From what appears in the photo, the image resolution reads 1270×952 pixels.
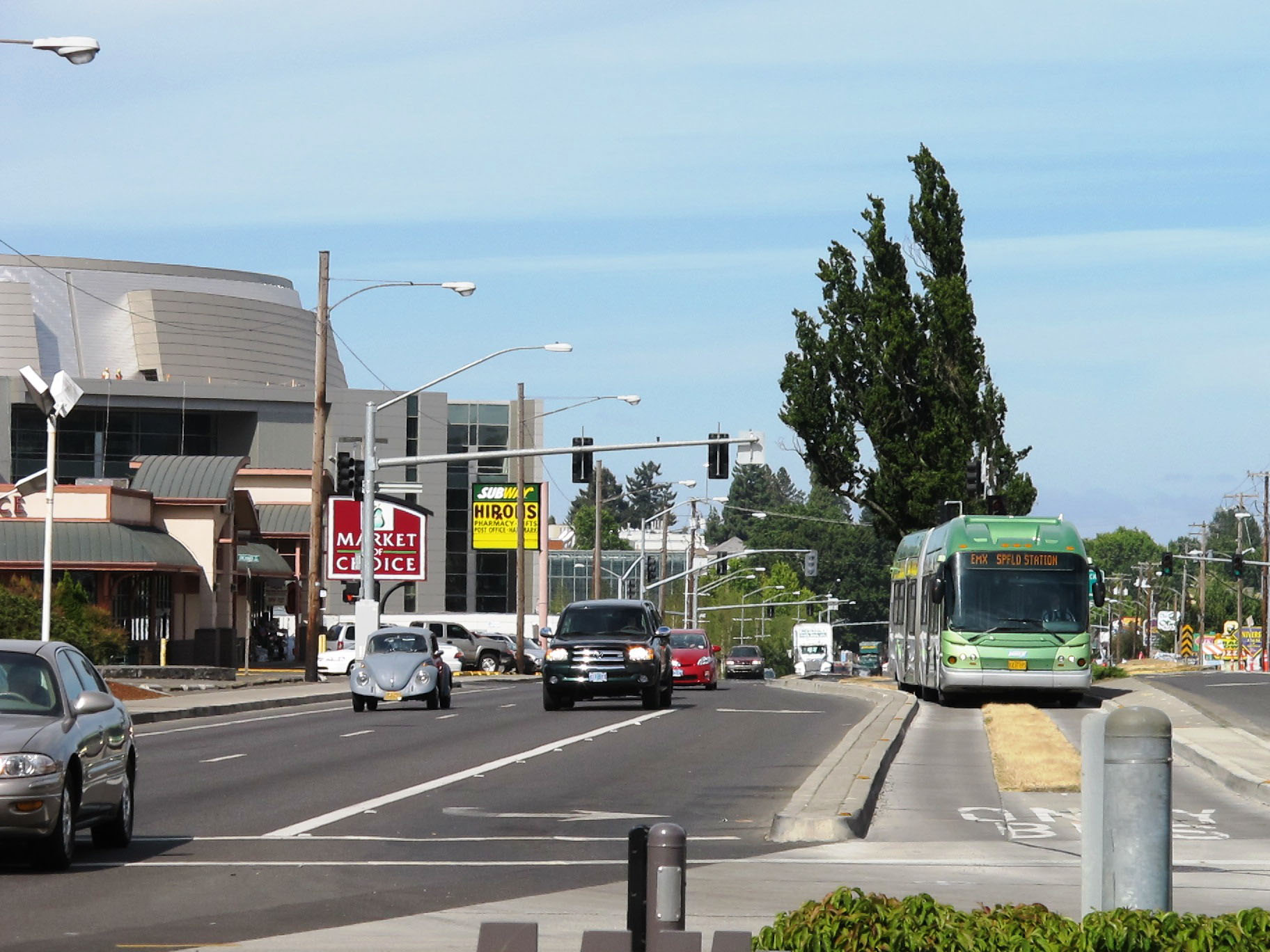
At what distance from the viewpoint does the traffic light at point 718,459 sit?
45.0 meters

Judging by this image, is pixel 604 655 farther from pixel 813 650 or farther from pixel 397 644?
pixel 813 650

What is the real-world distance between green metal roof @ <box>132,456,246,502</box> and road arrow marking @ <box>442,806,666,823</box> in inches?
1791

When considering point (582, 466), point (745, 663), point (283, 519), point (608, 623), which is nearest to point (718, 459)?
point (582, 466)

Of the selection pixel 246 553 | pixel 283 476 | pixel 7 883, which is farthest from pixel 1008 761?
pixel 283 476

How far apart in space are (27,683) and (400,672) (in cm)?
2203

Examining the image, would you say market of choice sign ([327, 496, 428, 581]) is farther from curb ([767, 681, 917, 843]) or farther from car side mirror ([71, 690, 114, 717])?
car side mirror ([71, 690, 114, 717])

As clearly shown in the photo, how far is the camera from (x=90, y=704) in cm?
1236

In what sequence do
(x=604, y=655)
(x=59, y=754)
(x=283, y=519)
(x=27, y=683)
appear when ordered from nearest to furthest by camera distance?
1. (x=59, y=754)
2. (x=27, y=683)
3. (x=604, y=655)
4. (x=283, y=519)

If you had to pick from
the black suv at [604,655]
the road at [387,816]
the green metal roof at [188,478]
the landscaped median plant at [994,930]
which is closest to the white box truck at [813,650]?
the green metal roof at [188,478]

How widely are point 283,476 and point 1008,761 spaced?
6152cm

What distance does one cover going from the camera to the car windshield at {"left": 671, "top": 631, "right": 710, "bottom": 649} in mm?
53219

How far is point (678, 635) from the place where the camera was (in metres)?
54.1

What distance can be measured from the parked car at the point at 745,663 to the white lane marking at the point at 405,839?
80506mm

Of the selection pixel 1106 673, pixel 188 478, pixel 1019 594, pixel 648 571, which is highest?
pixel 188 478
